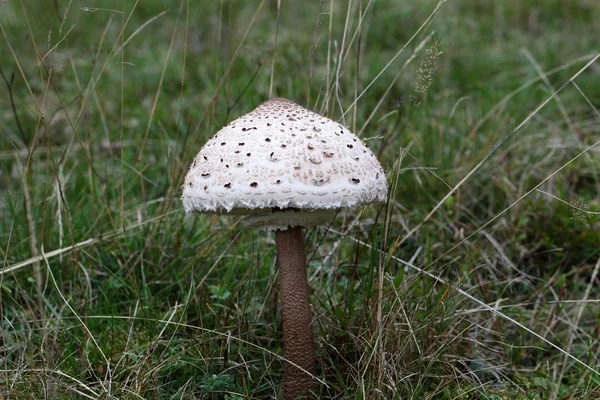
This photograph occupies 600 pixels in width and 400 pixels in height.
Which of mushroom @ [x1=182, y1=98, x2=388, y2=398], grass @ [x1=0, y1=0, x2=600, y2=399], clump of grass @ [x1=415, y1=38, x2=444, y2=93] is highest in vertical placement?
clump of grass @ [x1=415, y1=38, x2=444, y2=93]

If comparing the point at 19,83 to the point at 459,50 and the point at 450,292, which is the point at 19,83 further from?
the point at 450,292

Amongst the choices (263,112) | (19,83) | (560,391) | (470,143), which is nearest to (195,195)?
(263,112)

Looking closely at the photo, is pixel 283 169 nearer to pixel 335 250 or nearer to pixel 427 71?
pixel 427 71

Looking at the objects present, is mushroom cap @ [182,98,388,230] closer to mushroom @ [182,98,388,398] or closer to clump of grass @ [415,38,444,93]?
mushroom @ [182,98,388,398]

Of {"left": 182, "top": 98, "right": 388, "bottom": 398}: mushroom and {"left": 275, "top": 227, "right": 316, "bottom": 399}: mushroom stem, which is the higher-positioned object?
{"left": 182, "top": 98, "right": 388, "bottom": 398}: mushroom

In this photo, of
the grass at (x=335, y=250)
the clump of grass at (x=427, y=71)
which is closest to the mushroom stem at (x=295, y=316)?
the grass at (x=335, y=250)

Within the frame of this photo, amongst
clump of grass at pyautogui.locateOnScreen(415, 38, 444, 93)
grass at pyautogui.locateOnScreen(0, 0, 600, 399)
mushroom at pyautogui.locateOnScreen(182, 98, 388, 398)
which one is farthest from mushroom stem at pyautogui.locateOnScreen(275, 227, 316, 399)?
clump of grass at pyautogui.locateOnScreen(415, 38, 444, 93)

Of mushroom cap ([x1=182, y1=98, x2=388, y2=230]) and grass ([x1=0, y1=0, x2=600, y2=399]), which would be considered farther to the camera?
grass ([x1=0, y1=0, x2=600, y2=399])
